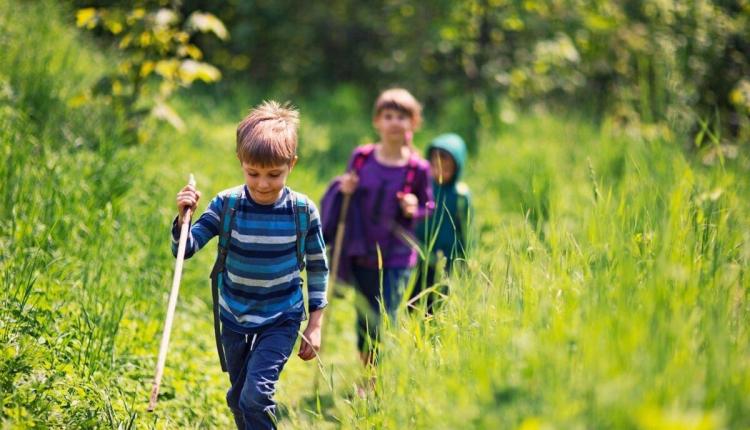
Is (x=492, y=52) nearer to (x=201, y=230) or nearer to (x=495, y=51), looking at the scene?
(x=495, y=51)

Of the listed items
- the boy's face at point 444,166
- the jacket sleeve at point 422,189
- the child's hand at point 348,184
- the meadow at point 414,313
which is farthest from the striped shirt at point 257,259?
the boy's face at point 444,166

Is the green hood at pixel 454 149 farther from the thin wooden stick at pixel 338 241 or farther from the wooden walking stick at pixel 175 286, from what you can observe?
the wooden walking stick at pixel 175 286

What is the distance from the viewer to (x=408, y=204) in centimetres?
498

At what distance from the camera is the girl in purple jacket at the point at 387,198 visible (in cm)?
511

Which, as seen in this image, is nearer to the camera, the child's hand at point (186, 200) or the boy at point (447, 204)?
the child's hand at point (186, 200)

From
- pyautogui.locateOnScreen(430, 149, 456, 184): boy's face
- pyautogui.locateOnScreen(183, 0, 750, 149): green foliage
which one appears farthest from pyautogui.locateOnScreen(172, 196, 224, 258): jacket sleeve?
pyautogui.locateOnScreen(183, 0, 750, 149): green foliage

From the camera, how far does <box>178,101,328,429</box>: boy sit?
11.0ft

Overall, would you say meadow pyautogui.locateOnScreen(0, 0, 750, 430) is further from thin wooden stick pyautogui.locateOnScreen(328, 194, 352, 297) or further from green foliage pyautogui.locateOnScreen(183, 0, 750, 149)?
green foliage pyautogui.locateOnScreen(183, 0, 750, 149)

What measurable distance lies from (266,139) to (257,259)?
1.78 feet

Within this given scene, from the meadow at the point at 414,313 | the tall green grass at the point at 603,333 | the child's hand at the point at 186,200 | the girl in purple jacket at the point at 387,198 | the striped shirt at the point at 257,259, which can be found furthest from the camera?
the girl in purple jacket at the point at 387,198

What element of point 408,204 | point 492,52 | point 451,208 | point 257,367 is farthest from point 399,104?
point 492,52

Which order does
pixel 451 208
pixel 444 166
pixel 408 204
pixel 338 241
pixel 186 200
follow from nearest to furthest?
pixel 186 200, pixel 338 241, pixel 408 204, pixel 451 208, pixel 444 166

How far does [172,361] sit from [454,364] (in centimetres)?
208

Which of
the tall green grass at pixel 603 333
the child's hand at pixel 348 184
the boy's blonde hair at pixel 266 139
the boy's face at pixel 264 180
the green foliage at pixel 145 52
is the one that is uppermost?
the green foliage at pixel 145 52
